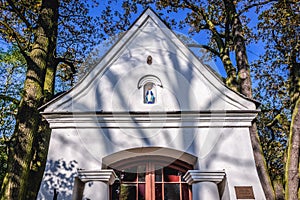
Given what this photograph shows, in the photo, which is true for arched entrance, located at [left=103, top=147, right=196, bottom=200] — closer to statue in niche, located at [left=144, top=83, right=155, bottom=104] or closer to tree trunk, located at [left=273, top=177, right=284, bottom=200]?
statue in niche, located at [left=144, top=83, right=155, bottom=104]

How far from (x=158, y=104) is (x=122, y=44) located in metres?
1.74

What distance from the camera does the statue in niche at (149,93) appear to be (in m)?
6.74

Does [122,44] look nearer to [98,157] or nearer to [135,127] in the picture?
[135,127]

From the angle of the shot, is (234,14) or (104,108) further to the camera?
(234,14)

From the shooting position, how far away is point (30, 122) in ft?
24.7

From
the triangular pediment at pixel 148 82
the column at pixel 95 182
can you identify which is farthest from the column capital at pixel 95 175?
the triangular pediment at pixel 148 82

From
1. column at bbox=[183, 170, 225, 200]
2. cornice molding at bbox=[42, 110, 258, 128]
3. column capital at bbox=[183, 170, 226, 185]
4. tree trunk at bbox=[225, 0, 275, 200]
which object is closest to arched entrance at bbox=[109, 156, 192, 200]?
column at bbox=[183, 170, 225, 200]

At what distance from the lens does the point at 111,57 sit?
22.9ft

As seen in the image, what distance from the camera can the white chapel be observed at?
5.95 metres

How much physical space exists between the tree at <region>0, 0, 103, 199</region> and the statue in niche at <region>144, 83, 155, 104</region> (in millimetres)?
3071

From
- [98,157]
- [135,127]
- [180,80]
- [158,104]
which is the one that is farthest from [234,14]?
[98,157]

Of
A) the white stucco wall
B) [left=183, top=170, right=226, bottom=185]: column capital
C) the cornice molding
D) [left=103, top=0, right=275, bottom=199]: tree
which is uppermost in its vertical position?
[left=103, top=0, right=275, bottom=199]: tree

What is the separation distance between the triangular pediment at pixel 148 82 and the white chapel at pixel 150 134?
0.9 inches

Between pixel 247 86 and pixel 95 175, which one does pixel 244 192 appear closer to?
pixel 95 175
